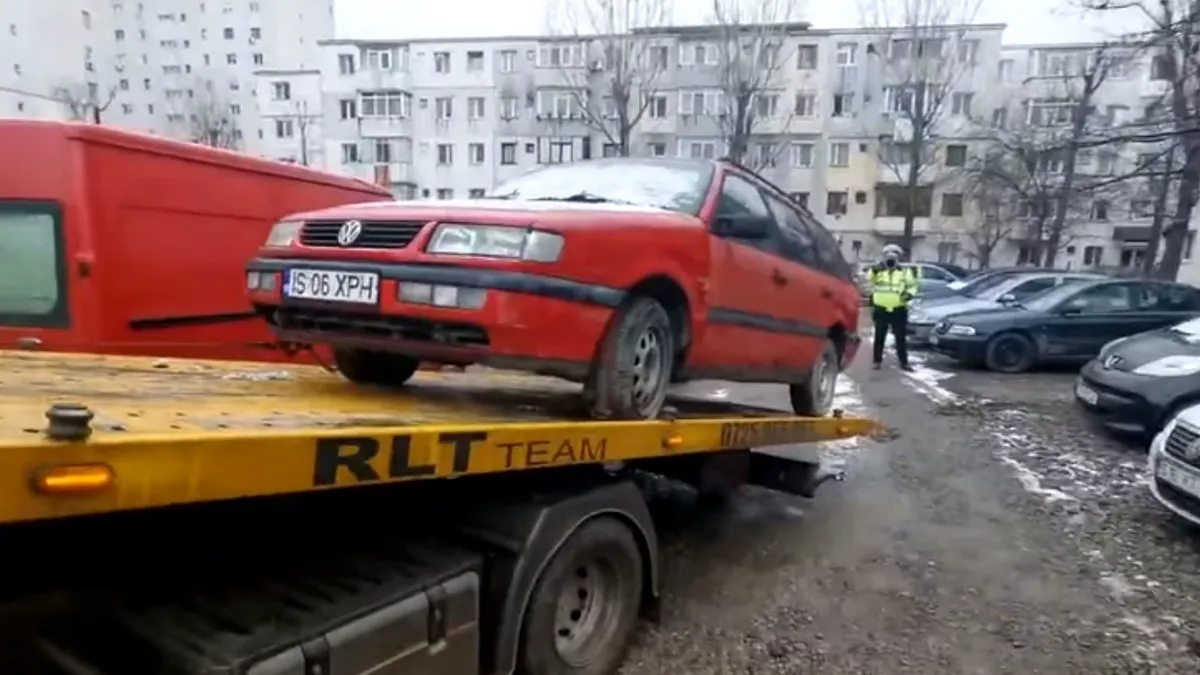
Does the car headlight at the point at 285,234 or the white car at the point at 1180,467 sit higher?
the car headlight at the point at 285,234

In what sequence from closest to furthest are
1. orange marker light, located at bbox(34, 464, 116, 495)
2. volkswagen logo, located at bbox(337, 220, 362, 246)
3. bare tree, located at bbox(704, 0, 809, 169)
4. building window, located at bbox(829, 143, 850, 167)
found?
orange marker light, located at bbox(34, 464, 116, 495) < volkswagen logo, located at bbox(337, 220, 362, 246) < bare tree, located at bbox(704, 0, 809, 169) < building window, located at bbox(829, 143, 850, 167)

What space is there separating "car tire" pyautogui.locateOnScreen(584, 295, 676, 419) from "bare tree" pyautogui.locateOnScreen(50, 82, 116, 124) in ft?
177

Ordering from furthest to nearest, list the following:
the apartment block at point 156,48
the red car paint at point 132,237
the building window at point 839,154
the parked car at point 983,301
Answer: the apartment block at point 156,48 → the building window at point 839,154 → the parked car at point 983,301 → the red car paint at point 132,237

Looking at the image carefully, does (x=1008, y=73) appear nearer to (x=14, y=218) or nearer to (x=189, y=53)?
(x=14, y=218)

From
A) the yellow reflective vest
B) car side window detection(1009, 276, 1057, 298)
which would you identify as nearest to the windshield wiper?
the yellow reflective vest

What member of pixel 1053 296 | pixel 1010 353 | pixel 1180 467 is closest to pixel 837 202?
pixel 1053 296

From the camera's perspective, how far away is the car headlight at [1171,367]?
678 cm

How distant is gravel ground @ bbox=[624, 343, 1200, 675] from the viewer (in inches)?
137

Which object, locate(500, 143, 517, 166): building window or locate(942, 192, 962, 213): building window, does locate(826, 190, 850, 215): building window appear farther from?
locate(500, 143, 517, 166): building window

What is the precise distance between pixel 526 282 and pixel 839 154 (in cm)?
4270

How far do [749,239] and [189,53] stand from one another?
83225 mm

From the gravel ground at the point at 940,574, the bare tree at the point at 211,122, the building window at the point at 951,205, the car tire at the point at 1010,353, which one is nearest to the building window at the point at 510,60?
the bare tree at the point at 211,122

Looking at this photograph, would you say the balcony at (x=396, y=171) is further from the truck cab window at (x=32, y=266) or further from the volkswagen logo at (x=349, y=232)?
the volkswagen logo at (x=349, y=232)

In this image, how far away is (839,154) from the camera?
139 ft
